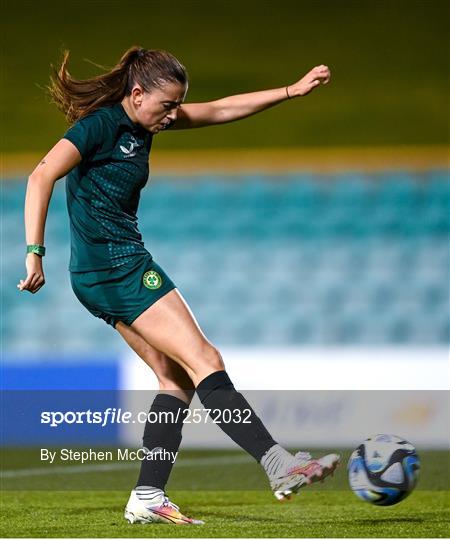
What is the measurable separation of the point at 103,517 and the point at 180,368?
636 millimetres

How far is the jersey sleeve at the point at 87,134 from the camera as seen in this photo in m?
3.79

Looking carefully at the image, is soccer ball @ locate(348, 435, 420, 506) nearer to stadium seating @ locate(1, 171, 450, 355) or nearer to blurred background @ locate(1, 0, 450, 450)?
blurred background @ locate(1, 0, 450, 450)

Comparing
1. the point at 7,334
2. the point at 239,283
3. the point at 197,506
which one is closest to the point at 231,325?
the point at 239,283

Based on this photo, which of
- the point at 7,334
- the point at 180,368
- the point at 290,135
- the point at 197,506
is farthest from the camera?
the point at 290,135

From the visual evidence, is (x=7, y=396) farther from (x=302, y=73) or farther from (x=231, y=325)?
(x=302, y=73)

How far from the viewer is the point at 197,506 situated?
461 centimetres

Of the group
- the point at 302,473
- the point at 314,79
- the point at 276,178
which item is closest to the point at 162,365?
the point at 302,473

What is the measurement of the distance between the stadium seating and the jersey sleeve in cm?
664

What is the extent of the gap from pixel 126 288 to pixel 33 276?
475mm

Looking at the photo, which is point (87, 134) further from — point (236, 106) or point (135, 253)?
point (236, 106)

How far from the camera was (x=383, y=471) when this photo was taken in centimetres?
400

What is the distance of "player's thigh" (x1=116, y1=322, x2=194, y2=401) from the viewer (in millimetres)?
4074
